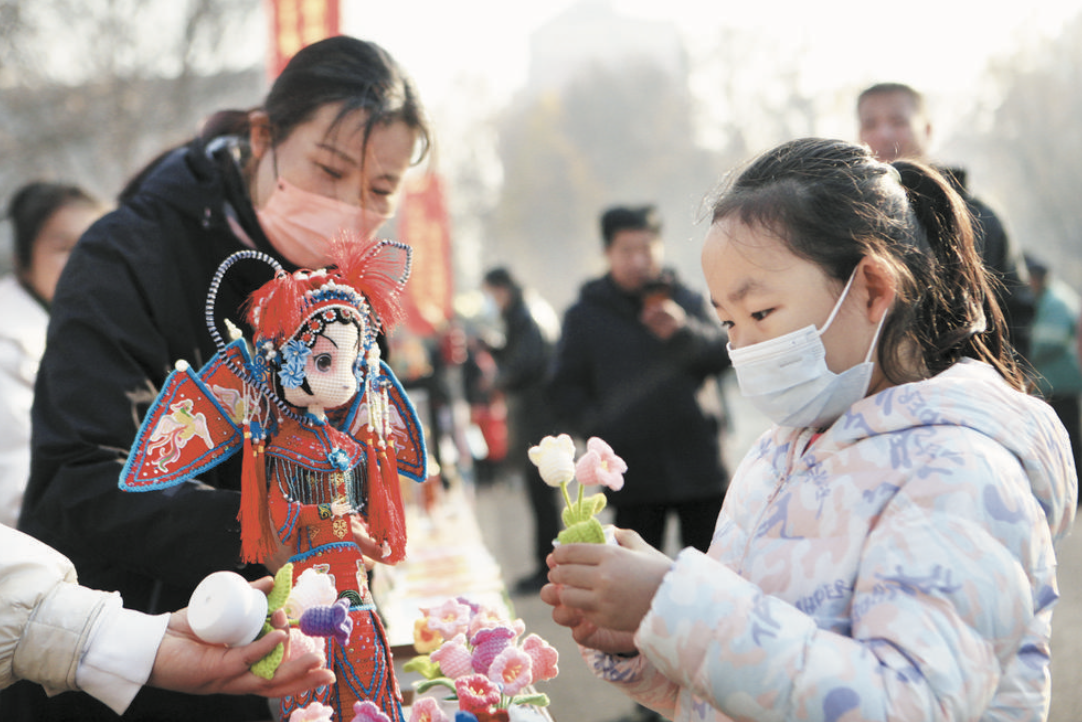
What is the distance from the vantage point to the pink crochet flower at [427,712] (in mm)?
1454

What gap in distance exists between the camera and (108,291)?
1770mm

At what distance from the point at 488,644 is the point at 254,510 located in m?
0.48

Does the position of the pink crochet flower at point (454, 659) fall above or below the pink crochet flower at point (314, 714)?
below

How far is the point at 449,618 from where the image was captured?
5.46 feet

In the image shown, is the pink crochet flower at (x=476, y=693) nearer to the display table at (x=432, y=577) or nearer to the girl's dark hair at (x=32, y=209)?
the display table at (x=432, y=577)

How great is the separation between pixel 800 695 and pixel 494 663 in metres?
0.58

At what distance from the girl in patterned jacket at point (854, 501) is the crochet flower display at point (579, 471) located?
0.26ft

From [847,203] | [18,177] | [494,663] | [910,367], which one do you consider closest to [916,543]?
[910,367]

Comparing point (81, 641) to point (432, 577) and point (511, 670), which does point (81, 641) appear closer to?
point (511, 670)

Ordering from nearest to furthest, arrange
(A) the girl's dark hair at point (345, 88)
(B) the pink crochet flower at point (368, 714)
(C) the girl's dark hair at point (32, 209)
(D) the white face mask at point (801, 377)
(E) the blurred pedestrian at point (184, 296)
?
(D) the white face mask at point (801, 377) < (B) the pink crochet flower at point (368, 714) < (E) the blurred pedestrian at point (184, 296) < (A) the girl's dark hair at point (345, 88) < (C) the girl's dark hair at point (32, 209)

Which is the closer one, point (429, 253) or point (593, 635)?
point (593, 635)

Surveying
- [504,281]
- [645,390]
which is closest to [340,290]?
[645,390]

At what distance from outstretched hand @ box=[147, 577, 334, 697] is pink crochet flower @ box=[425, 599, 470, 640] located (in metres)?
0.39

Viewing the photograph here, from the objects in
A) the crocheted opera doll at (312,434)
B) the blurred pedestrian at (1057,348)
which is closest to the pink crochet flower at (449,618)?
the crocheted opera doll at (312,434)
